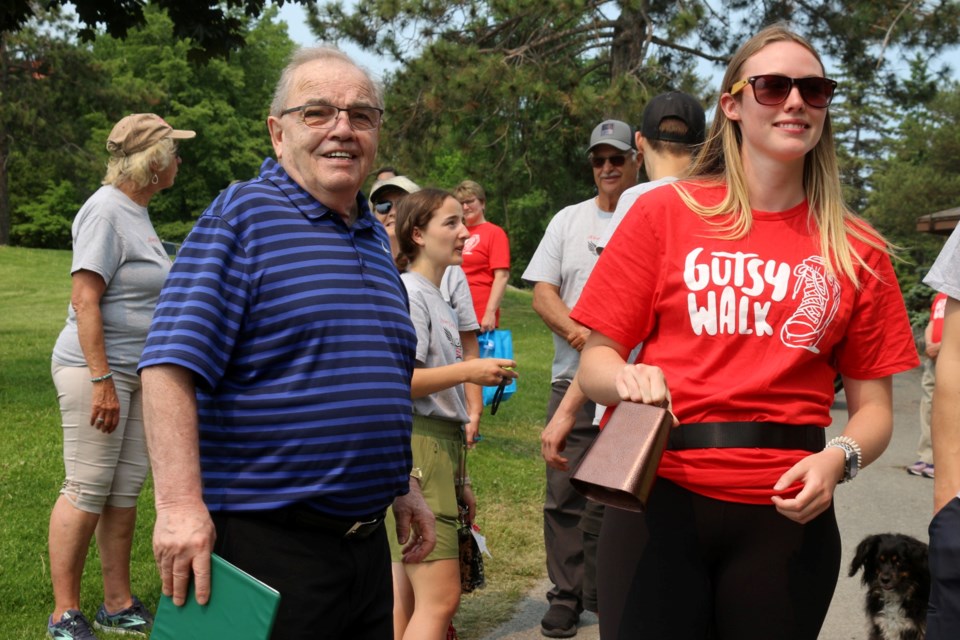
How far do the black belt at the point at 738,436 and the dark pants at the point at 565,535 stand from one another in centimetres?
263

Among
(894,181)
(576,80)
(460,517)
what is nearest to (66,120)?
(576,80)

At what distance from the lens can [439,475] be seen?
3.85 meters

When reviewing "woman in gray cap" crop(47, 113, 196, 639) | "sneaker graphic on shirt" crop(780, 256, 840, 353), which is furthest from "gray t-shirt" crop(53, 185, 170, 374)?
"sneaker graphic on shirt" crop(780, 256, 840, 353)

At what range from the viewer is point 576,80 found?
20.1 metres

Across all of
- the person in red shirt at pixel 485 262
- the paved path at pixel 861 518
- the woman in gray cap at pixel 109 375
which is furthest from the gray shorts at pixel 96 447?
the person in red shirt at pixel 485 262

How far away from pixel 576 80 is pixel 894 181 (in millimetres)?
30113

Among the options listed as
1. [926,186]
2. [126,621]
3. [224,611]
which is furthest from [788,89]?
[926,186]

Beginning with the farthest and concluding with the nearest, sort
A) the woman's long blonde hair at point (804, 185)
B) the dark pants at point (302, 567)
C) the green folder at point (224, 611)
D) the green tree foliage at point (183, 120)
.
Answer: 1. the green tree foliage at point (183, 120)
2. the woman's long blonde hair at point (804, 185)
3. the dark pants at point (302, 567)
4. the green folder at point (224, 611)

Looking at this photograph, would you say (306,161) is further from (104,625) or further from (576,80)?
(576,80)

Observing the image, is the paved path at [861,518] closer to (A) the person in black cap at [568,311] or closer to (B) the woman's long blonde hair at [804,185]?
(A) the person in black cap at [568,311]

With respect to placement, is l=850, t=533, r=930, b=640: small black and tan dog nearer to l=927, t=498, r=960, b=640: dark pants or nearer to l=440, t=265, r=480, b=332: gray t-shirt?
l=440, t=265, r=480, b=332: gray t-shirt

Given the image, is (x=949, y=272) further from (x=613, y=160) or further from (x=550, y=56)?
(x=550, y=56)

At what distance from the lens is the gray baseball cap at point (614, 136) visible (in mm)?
5207

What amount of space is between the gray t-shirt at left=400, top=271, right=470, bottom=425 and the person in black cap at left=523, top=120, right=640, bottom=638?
3.27 ft
